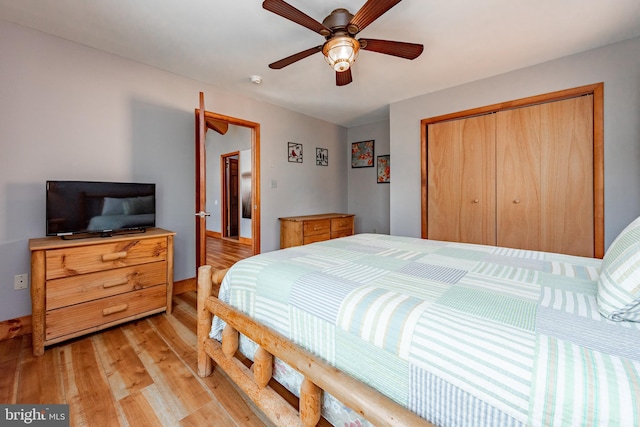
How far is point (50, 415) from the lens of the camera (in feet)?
4.14

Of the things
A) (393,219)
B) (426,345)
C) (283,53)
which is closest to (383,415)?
(426,345)

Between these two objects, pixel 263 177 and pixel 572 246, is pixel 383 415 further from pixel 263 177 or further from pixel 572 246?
pixel 263 177

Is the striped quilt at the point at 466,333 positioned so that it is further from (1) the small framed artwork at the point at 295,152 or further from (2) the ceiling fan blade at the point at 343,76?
(1) the small framed artwork at the point at 295,152

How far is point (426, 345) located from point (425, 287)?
31cm

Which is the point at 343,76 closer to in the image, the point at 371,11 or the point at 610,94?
the point at 371,11

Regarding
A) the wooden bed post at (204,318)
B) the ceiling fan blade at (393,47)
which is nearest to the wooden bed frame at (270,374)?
the wooden bed post at (204,318)

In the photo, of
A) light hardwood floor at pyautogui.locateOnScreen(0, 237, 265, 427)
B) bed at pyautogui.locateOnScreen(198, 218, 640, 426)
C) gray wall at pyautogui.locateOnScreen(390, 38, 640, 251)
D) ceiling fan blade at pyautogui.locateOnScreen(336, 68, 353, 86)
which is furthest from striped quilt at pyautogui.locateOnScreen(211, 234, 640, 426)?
gray wall at pyautogui.locateOnScreen(390, 38, 640, 251)

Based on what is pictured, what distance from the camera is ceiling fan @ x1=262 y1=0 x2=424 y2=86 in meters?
1.51

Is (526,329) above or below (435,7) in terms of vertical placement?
below

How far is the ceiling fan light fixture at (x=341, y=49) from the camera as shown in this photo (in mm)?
1743

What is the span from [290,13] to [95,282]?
2294 mm

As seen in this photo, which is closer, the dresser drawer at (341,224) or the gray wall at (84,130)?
Result: the gray wall at (84,130)

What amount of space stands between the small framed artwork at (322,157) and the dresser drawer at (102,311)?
3.08 m

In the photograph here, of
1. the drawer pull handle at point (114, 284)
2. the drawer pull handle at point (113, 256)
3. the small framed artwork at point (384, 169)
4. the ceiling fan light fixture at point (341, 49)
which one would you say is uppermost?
the ceiling fan light fixture at point (341, 49)
